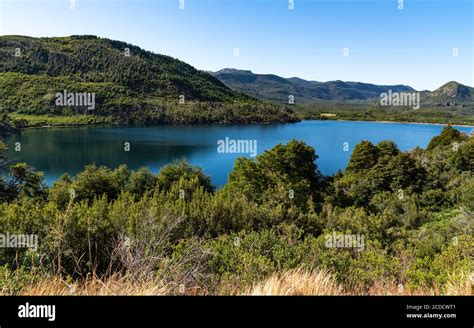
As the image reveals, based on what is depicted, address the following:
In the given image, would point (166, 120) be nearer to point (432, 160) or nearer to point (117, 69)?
point (117, 69)

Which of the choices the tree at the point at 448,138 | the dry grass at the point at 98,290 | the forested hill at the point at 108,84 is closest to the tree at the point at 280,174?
the dry grass at the point at 98,290

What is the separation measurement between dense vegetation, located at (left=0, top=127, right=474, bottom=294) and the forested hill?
6752 centimetres

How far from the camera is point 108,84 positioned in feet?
384

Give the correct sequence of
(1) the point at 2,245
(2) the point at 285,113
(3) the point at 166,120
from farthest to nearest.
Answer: (2) the point at 285,113 → (3) the point at 166,120 → (1) the point at 2,245

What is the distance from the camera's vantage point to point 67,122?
85938mm

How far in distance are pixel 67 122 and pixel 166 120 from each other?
26.1 meters

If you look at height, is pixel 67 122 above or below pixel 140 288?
above

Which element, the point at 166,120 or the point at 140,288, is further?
the point at 166,120

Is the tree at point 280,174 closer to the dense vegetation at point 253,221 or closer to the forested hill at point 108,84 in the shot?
the dense vegetation at point 253,221

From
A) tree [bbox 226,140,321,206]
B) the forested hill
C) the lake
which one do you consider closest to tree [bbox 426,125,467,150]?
the lake

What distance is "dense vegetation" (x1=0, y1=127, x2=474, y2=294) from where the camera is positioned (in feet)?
13.7

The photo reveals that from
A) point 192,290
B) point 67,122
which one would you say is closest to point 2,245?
point 192,290

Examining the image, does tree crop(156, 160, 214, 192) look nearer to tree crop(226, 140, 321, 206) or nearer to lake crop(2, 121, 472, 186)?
tree crop(226, 140, 321, 206)

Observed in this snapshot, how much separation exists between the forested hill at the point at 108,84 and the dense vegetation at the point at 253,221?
67.5 m
